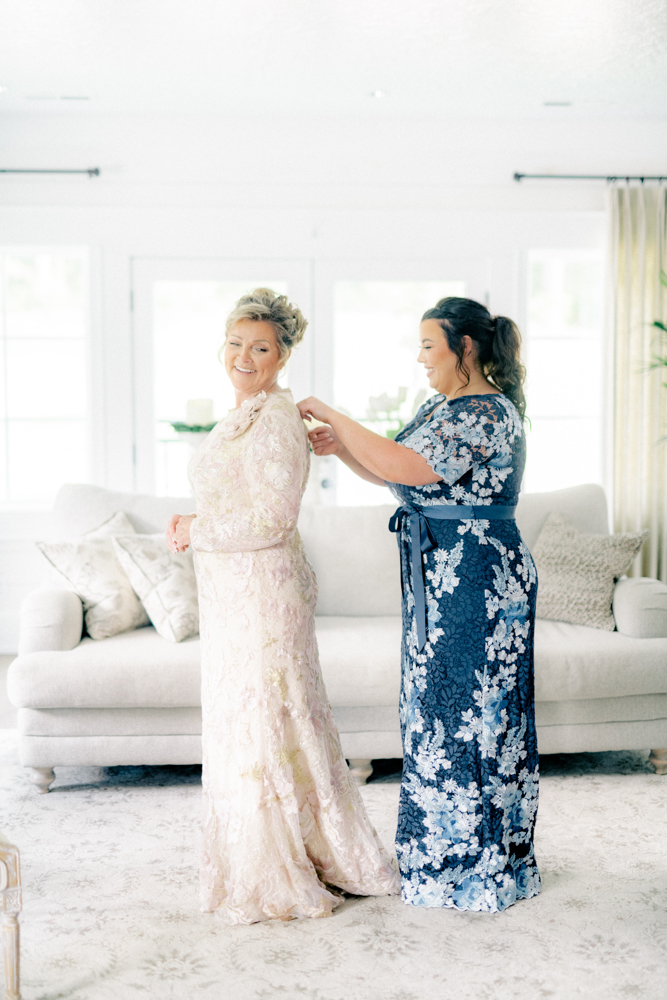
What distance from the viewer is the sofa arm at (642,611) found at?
3191 millimetres

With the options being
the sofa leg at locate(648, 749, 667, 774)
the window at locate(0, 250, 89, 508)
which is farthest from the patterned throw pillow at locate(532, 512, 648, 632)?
the window at locate(0, 250, 89, 508)

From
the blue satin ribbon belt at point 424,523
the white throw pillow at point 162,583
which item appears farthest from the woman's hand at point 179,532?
the white throw pillow at point 162,583

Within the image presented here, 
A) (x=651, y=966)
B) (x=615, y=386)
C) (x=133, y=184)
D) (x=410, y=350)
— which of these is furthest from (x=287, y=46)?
(x=651, y=966)

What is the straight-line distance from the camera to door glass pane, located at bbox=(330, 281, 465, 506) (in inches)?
198

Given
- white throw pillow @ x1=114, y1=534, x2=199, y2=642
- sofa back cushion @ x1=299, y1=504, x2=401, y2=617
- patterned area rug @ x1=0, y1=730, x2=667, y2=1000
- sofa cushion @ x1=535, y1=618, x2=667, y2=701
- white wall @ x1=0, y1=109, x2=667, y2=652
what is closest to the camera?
patterned area rug @ x1=0, y1=730, x2=667, y2=1000

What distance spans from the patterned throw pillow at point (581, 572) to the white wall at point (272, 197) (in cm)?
213

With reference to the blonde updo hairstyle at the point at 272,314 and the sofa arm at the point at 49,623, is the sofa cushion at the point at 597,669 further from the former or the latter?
the sofa arm at the point at 49,623

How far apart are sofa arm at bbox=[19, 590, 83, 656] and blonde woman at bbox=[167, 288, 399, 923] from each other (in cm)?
108

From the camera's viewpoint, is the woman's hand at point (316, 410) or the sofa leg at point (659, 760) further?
the sofa leg at point (659, 760)

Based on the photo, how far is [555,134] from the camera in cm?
488

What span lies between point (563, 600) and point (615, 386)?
6.44 feet

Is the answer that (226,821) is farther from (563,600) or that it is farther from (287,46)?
(287,46)

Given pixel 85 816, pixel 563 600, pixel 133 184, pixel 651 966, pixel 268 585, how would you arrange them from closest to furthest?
1. pixel 651 966
2. pixel 268 585
3. pixel 85 816
4. pixel 563 600
5. pixel 133 184

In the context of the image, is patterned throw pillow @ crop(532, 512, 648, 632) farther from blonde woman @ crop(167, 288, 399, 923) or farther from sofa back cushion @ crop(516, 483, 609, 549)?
blonde woman @ crop(167, 288, 399, 923)
